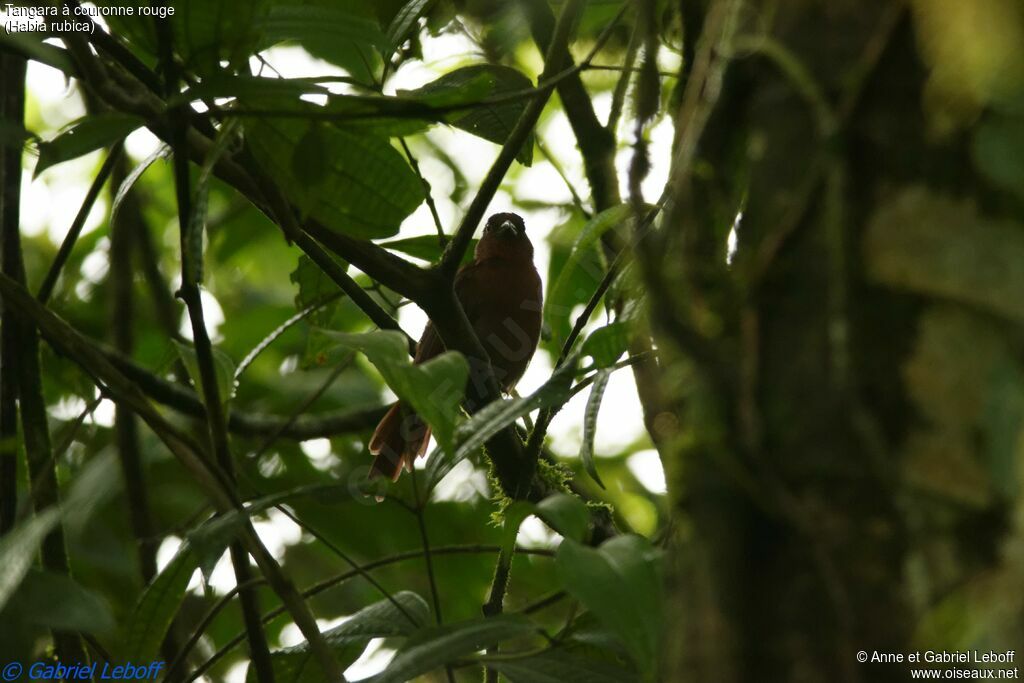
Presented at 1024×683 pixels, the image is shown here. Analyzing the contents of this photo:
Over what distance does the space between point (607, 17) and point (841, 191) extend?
2.10m

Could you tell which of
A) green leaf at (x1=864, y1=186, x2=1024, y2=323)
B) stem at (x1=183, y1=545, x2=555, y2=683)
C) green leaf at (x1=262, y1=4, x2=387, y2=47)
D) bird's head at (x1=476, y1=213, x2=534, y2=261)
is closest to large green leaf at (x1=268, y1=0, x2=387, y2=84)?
green leaf at (x1=262, y1=4, x2=387, y2=47)

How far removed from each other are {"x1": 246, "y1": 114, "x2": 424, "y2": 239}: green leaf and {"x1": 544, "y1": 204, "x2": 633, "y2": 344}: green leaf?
281 mm

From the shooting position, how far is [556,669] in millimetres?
1546

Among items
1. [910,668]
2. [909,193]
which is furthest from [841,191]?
[910,668]

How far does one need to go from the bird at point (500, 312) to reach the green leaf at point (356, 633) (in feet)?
7.39

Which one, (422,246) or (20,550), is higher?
(422,246)

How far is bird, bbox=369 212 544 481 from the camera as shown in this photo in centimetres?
435

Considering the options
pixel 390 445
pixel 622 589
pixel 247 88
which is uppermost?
pixel 390 445

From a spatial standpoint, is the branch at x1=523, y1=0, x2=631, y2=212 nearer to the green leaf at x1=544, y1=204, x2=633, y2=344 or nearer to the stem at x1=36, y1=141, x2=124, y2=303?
the green leaf at x1=544, y1=204, x2=633, y2=344

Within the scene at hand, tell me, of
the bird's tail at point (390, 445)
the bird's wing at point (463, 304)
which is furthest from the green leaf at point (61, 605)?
the bird's wing at point (463, 304)

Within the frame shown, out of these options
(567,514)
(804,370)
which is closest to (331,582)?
(567,514)

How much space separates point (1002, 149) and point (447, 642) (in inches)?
35.9

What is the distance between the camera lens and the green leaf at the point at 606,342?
4.86 ft

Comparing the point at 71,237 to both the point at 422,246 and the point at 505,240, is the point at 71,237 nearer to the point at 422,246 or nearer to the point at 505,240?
the point at 422,246
